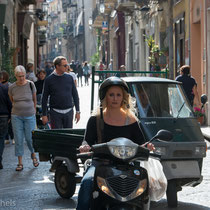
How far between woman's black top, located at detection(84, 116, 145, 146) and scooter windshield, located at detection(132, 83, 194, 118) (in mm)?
3030

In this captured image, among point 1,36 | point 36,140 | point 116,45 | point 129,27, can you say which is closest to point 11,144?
point 36,140

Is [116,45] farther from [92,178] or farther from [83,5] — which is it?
[92,178]

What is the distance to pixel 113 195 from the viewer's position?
4770 mm

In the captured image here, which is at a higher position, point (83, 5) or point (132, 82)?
point (83, 5)

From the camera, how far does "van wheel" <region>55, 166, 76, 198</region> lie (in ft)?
26.8

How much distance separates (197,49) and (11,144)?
9.05 meters

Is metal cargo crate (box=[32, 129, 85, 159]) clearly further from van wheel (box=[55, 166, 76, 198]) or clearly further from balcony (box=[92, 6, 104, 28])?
balcony (box=[92, 6, 104, 28])

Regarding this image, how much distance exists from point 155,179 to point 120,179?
0.46 metres

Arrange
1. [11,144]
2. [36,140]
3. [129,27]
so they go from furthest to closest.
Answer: [129,27] → [11,144] → [36,140]

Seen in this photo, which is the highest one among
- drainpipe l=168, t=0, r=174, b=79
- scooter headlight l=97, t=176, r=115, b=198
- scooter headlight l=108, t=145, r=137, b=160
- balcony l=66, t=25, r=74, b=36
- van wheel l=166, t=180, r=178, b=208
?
balcony l=66, t=25, r=74, b=36

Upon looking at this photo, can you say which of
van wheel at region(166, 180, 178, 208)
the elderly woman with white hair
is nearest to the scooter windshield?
van wheel at region(166, 180, 178, 208)

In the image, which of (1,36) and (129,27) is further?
(129,27)

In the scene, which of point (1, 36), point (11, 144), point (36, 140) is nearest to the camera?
point (36, 140)

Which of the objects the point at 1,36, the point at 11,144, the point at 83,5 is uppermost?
the point at 83,5
